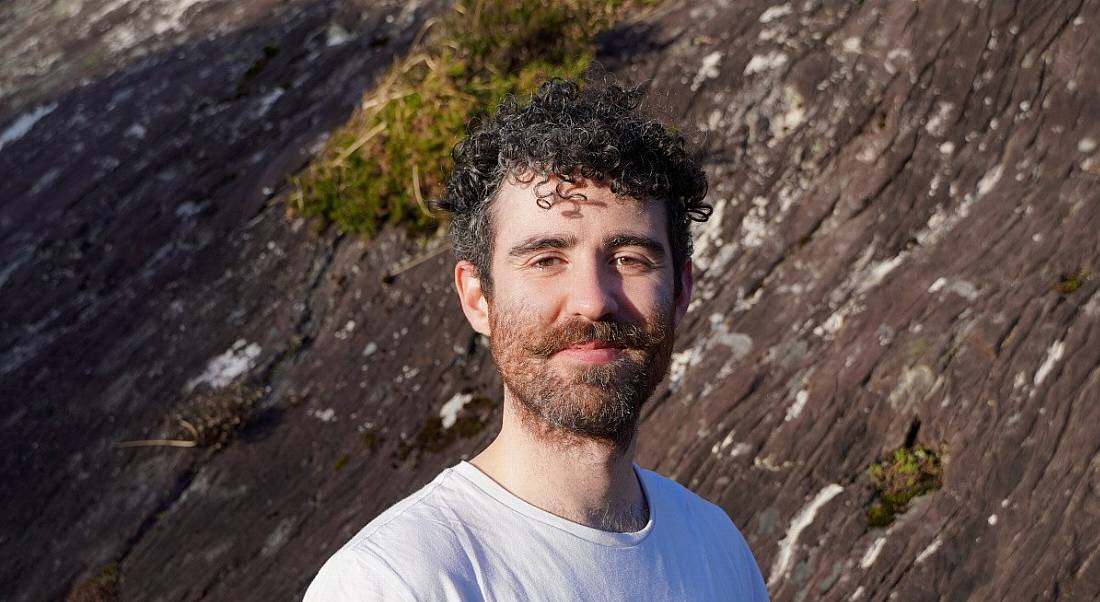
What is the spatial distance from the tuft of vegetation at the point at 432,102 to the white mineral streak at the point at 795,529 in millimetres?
2853

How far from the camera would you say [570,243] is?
248cm

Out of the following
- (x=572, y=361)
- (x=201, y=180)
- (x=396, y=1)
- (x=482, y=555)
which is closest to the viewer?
(x=482, y=555)

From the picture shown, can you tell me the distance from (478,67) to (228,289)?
222cm

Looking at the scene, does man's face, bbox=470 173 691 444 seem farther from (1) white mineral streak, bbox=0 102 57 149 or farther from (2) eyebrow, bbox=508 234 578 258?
(1) white mineral streak, bbox=0 102 57 149

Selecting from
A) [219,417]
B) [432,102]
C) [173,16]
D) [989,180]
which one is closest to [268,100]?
[432,102]

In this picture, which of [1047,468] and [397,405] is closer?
[1047,468]

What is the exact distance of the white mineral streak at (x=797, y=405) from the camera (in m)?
4.75

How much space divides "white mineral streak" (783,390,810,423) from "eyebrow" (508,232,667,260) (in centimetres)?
246

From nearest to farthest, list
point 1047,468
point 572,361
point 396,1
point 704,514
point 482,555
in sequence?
point 482,555 → point 572,361 → point 704,514 → point 1047,468 → point 396,1

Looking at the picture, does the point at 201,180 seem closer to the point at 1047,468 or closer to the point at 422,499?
the point at 422,499

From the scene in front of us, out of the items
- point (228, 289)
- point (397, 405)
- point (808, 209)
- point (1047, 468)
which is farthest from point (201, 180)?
point (1047, 468)

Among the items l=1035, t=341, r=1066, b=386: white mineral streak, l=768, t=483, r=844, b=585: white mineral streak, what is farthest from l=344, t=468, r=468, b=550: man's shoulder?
l=1035, t=341, r=1066, b=386: white mineral streak

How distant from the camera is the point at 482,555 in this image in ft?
7.27

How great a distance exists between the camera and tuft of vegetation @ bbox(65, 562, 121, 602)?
498 cm
